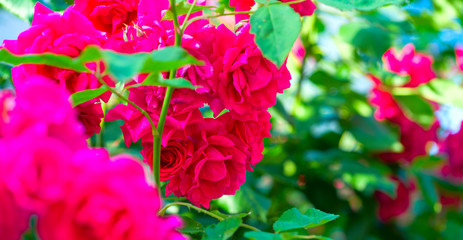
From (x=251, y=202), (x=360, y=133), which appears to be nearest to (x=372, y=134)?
(x=360, y=133)

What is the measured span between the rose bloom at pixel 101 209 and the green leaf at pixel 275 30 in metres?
0.21

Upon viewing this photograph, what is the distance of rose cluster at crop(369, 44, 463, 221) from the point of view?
4.93 feet

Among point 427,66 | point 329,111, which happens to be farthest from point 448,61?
point 329,111

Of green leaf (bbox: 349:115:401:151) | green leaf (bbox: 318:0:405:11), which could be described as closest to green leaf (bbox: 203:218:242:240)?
green leaf (bbox: 318:0:405:11)

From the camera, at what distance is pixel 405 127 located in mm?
1546

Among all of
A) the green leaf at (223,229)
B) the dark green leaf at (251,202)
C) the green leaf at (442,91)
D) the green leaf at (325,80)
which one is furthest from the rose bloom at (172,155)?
the green leaf at (442,91)

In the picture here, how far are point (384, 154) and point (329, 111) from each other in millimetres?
220

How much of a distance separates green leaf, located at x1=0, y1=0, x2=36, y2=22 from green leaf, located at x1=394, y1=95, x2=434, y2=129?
42.4 inches

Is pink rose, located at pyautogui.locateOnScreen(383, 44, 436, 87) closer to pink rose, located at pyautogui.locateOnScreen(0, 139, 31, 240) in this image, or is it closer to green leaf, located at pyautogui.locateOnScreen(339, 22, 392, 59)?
green leaf, located at pyautogui.locateOnScreen(339, 22, 392, 59)

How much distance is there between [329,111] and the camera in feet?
5.32

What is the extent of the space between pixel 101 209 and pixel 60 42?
312 millimetres

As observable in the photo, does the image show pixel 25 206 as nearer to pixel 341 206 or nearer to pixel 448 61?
pixel 341 206

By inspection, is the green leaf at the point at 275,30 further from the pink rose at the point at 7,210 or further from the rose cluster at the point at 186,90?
the pink rose at the point at 7,210

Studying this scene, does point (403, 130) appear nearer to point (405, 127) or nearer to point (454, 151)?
point (405, 127)
